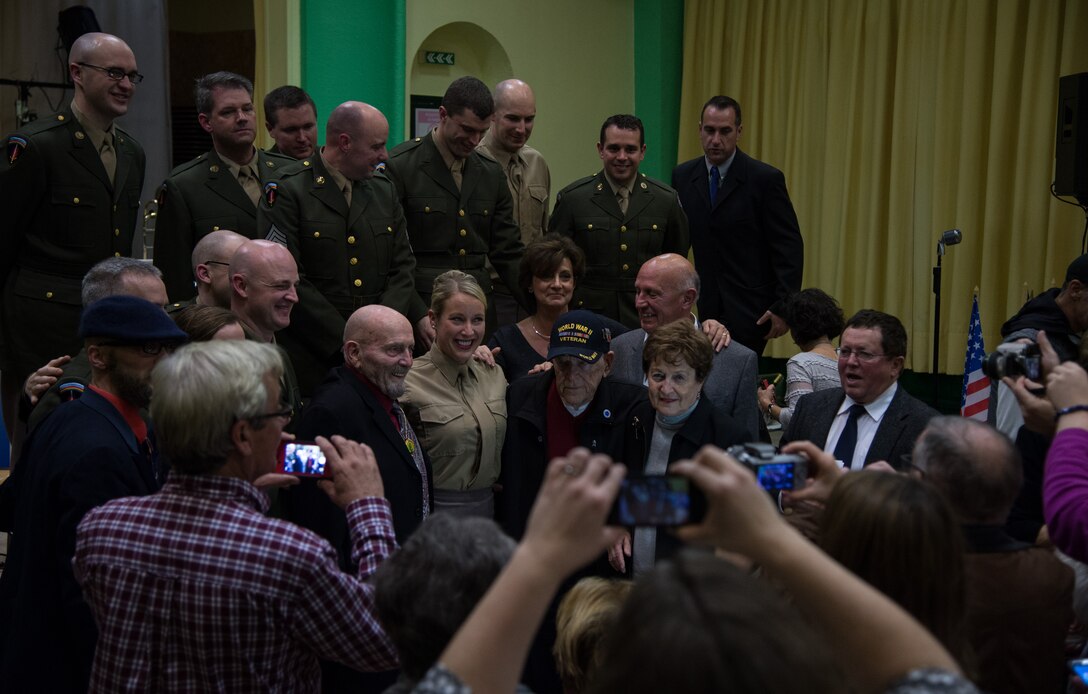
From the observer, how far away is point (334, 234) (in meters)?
4.11

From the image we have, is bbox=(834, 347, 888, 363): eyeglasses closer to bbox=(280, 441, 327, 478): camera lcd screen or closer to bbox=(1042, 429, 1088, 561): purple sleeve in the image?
bbox=(1042, 429, 1088, 561): purple sleeve

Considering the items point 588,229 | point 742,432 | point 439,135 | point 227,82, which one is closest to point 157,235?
point 227,82

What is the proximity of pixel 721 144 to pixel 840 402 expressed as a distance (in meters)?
2.43

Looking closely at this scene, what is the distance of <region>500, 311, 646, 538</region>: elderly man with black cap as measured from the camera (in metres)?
3.31

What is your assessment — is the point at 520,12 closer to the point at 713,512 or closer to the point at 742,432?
the point at 742,432

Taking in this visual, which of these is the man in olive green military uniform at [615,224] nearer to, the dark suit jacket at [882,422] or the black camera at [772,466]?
the dark suit jacket at [882,422]

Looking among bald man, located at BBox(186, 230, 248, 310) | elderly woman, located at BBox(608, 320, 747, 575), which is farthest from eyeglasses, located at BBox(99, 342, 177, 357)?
elderly woman, located at BBox(608, 320, 747, 575)

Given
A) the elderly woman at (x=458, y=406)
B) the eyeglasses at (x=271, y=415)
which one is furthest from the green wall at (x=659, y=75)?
the eyeglasses at (x=271, y=415)

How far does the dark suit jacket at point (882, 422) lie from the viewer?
319 cm

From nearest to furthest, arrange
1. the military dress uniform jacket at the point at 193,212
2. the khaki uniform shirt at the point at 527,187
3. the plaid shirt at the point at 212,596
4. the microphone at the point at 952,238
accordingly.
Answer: the plaid shirt at the point at 212,596 → the military dress uniform jacket at the point at 193,212 → the khaki uniform shirt at the point at 527,187 → the microphone at the point at 952,238

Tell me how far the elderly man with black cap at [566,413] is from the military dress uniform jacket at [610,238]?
1556 mm

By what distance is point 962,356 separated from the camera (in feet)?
21.4

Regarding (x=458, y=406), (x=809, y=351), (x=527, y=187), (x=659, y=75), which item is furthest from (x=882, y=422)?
(x=659, y=75)

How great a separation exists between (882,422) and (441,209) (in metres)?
2.07
